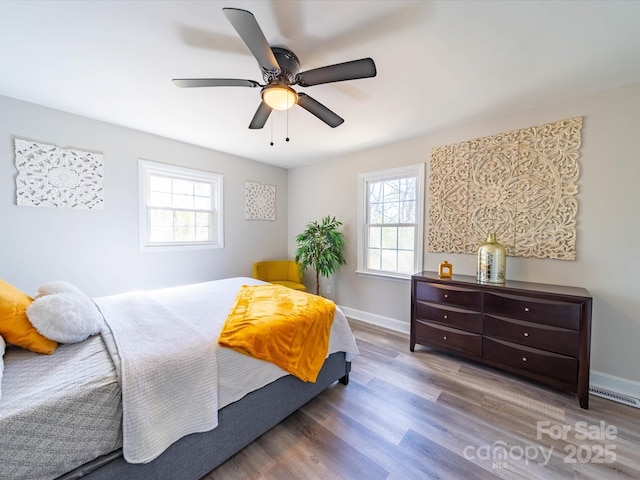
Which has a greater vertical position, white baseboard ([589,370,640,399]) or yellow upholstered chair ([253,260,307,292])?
yellow upholstered chair ([253,260,307,292])

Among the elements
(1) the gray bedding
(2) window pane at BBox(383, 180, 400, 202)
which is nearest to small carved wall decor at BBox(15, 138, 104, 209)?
(1) the gray bedding

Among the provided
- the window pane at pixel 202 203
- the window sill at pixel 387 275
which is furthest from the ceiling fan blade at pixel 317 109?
the window pane at pixel 202 203

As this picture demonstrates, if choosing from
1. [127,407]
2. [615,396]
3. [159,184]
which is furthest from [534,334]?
[159,184]

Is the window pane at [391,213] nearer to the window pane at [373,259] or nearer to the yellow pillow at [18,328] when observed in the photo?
the window pane at [373,259]

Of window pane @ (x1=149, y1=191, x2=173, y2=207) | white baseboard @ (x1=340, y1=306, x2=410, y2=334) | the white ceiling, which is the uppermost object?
the white ceiling

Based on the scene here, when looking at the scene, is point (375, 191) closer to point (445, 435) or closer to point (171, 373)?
point (445, 435)

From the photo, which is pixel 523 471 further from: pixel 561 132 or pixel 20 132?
pixel 20 132

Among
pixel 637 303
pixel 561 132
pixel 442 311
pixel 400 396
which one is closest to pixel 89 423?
pixel 400 396

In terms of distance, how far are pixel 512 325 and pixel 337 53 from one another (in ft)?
8.48

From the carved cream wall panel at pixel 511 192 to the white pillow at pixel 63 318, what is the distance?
3.14 meters

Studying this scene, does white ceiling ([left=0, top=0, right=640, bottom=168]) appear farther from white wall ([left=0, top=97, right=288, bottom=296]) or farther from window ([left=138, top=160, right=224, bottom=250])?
window ([left=138, top=160, right=224, bottom=250])

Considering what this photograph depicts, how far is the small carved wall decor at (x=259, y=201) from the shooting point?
3915mm

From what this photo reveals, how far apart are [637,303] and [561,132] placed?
1547 mm

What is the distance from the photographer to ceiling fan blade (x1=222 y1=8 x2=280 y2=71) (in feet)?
3.43
